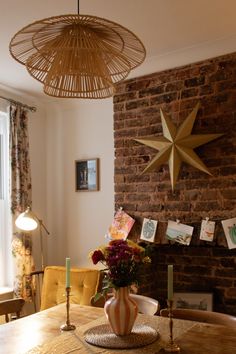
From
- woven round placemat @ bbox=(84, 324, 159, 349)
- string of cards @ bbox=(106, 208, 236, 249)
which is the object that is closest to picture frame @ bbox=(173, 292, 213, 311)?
string of cards @ bbox=(106, 208, 236, 249)

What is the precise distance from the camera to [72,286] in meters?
3.27

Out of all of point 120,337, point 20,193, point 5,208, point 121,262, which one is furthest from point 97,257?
point 5,208

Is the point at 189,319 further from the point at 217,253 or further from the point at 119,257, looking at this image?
the point at 217,253

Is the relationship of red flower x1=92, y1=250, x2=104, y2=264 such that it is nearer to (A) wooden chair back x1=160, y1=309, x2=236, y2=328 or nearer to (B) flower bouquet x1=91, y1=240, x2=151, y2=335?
(B) flower bouquet x1=91, y1=240, x2=151, y2=335

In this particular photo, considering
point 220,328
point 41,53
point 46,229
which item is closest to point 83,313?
point 220,328

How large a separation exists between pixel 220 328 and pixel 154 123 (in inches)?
74.6

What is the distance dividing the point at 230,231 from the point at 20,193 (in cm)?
206

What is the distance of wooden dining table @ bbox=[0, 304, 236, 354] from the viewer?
1725 mm

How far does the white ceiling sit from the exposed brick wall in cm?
14

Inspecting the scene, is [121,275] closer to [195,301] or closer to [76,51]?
[76,51]

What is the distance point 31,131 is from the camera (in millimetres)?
4211

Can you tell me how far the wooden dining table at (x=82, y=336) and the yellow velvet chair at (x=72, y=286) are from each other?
885 millimetres

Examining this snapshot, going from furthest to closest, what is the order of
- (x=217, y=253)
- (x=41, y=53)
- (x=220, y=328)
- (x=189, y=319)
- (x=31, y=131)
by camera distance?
(x=31, y=131) → (x=217, y=253) → (x=189, y=319) → (x=220, y=328) → (x=41, y=53)

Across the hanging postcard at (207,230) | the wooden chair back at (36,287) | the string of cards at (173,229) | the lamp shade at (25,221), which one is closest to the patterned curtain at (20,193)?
the wooden chair back at (36,287)
